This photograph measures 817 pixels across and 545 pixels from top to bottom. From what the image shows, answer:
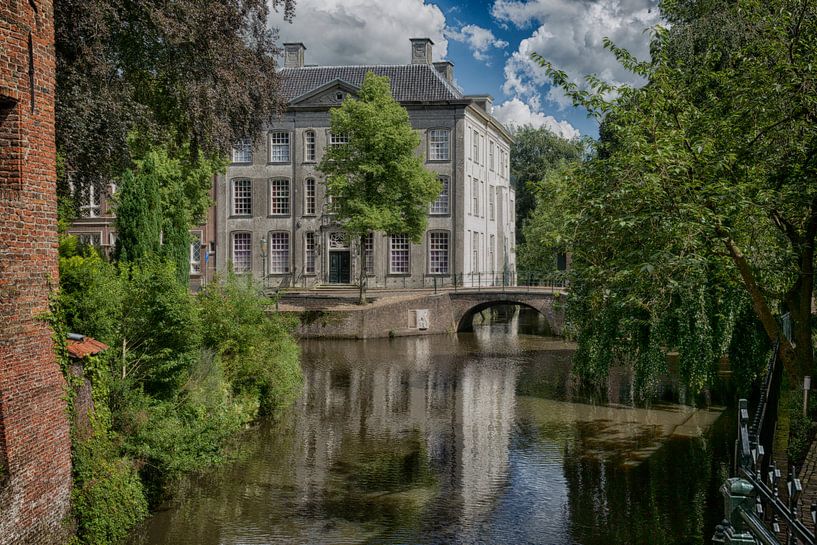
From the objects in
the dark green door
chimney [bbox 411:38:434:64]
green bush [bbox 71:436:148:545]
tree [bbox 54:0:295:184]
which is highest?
chimney [bbox 411:38:434:64]

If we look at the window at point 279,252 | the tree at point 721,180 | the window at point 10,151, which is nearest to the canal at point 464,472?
the tree at point 721,180

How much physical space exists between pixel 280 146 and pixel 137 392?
108ft

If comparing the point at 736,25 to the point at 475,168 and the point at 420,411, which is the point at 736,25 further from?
the point at 475,168

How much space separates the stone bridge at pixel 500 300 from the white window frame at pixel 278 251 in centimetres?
1036

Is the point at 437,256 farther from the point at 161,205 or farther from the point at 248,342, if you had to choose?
the point at 248,342

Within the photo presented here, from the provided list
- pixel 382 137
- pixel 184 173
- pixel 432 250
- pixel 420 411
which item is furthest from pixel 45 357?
pixel 432 250

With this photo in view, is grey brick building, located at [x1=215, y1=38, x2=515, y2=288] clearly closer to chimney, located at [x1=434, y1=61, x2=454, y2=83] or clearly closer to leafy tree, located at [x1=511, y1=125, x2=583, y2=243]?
chimney, located at [x1=434, y1=61, x2=454, y2=83]

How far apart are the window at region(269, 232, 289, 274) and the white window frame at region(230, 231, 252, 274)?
1237 millimetres

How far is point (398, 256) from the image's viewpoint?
43188 millimetres

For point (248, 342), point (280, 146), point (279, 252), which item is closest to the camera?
point (248, 342)

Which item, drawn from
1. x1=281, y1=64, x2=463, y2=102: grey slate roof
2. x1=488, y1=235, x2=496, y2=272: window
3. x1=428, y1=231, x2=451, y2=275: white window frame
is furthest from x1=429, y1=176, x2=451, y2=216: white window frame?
x1=488, y1=235, x2=496, y2=272: window

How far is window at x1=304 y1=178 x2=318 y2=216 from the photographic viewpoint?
43.5 meters

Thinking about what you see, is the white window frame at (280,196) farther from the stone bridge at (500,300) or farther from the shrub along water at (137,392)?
the shrub along water at (137,392)

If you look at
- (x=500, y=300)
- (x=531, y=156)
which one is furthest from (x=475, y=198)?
(x=531, y=156)
